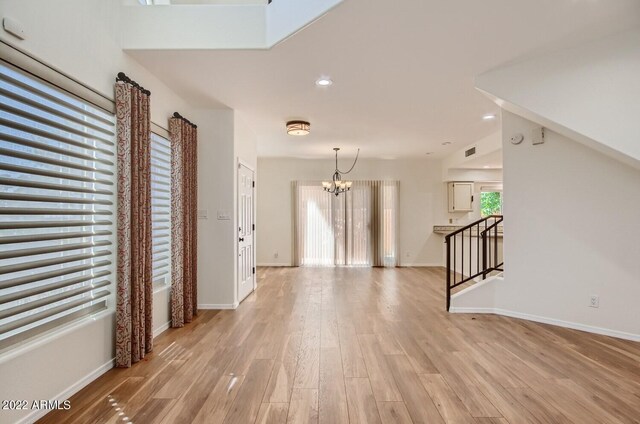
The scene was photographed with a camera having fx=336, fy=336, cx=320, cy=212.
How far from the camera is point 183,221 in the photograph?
3.92 meters

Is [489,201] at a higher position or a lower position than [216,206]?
higher

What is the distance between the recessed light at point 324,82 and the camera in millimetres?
3502

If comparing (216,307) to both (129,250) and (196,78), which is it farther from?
(196,78)

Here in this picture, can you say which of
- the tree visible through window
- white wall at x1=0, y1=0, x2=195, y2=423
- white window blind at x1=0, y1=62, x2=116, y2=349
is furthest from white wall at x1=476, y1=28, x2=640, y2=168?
the tree visible through window

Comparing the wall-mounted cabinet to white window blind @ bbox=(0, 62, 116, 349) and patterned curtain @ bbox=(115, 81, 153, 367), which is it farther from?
white window blind @ bbox=(0, 62, 116, 349)

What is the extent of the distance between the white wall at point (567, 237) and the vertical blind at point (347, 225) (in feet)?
13.7

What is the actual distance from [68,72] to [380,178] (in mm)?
7071

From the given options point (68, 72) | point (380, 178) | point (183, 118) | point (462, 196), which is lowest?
point (462, 196)

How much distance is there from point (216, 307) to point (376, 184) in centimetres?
528

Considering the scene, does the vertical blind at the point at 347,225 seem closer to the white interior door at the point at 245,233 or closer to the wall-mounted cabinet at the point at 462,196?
the wall-mounted cabinet at the point at 462,196

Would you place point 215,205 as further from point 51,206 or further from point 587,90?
point 587,90

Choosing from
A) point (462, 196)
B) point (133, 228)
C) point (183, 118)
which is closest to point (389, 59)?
point (183, 118)

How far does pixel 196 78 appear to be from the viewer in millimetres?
3525

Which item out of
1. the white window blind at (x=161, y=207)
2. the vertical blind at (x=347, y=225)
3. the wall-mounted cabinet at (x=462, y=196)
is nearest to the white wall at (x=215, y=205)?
the white window blind at (x=161, y=207)
